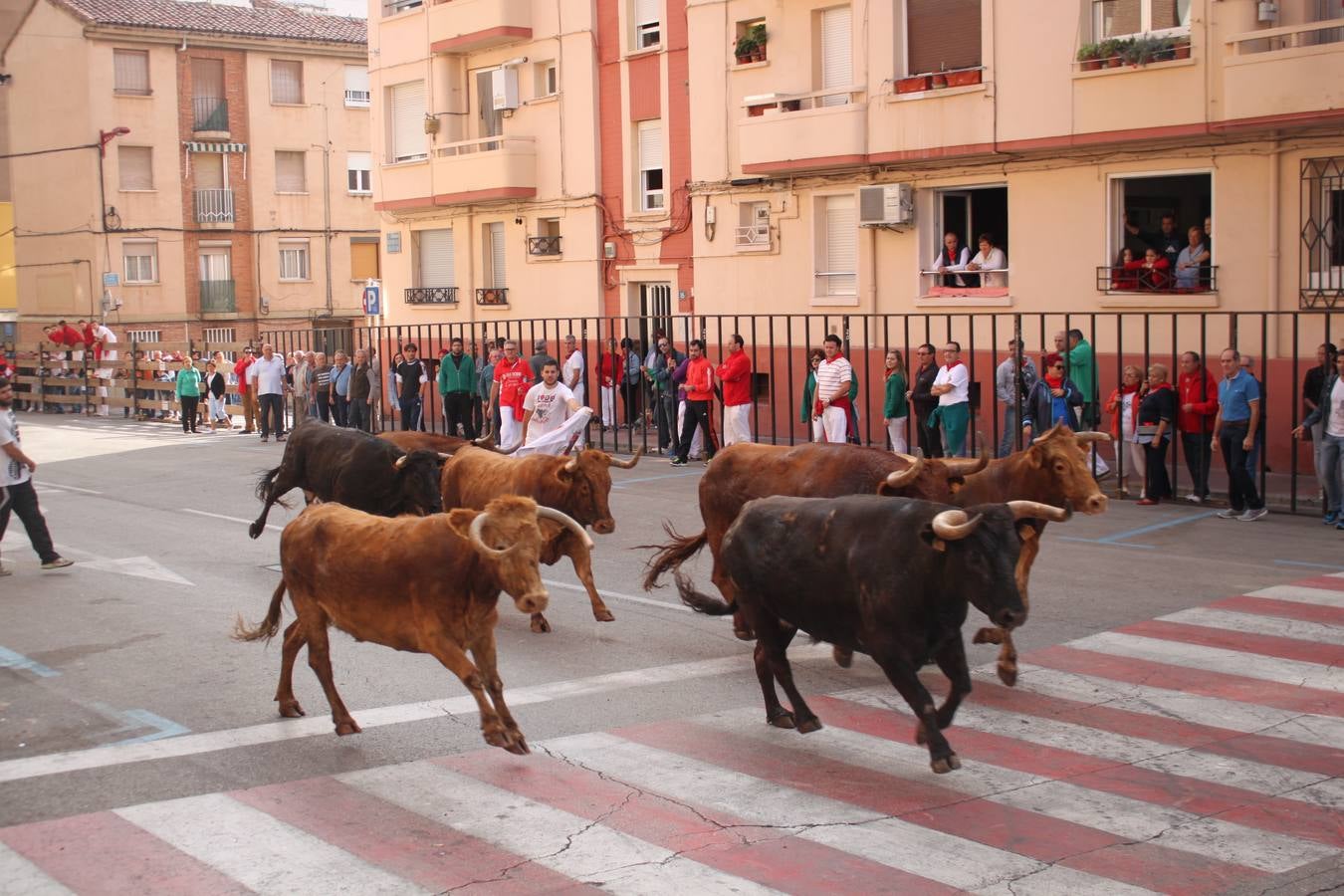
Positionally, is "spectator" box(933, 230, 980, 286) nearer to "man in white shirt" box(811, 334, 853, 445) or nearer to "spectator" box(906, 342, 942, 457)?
"spectator" box(906, 342, 942, 457)

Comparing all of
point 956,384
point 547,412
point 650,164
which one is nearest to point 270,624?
point 547,412

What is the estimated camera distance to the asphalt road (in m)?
8.87

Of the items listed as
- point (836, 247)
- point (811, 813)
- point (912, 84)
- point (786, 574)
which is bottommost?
point (811, 813)

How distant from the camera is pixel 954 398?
20.1 metres

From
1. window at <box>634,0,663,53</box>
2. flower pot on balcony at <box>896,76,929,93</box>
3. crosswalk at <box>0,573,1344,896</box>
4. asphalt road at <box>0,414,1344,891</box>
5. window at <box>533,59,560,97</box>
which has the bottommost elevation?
crosswalk at <box>0,573,1344,896</box>

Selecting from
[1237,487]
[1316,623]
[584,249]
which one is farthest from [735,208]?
[1316,623]

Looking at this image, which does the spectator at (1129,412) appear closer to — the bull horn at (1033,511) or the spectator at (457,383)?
the bull horn at (1033,511)

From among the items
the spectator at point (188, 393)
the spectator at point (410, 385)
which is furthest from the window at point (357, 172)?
the spectator at point (410, 385)

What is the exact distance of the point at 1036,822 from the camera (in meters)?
7.41

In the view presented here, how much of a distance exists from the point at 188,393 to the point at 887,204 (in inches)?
658

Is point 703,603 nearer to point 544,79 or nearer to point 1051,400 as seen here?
point 1051,400

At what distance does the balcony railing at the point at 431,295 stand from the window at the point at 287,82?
1899 cm

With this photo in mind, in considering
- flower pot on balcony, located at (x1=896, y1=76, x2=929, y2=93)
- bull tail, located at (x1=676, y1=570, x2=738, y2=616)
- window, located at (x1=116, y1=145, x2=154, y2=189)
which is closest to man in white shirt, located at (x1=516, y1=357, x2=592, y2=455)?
bull tail, located at (x1=676, y1=570, x2=738, y2=616)

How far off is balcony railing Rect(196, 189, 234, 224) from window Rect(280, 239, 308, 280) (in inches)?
80.1
